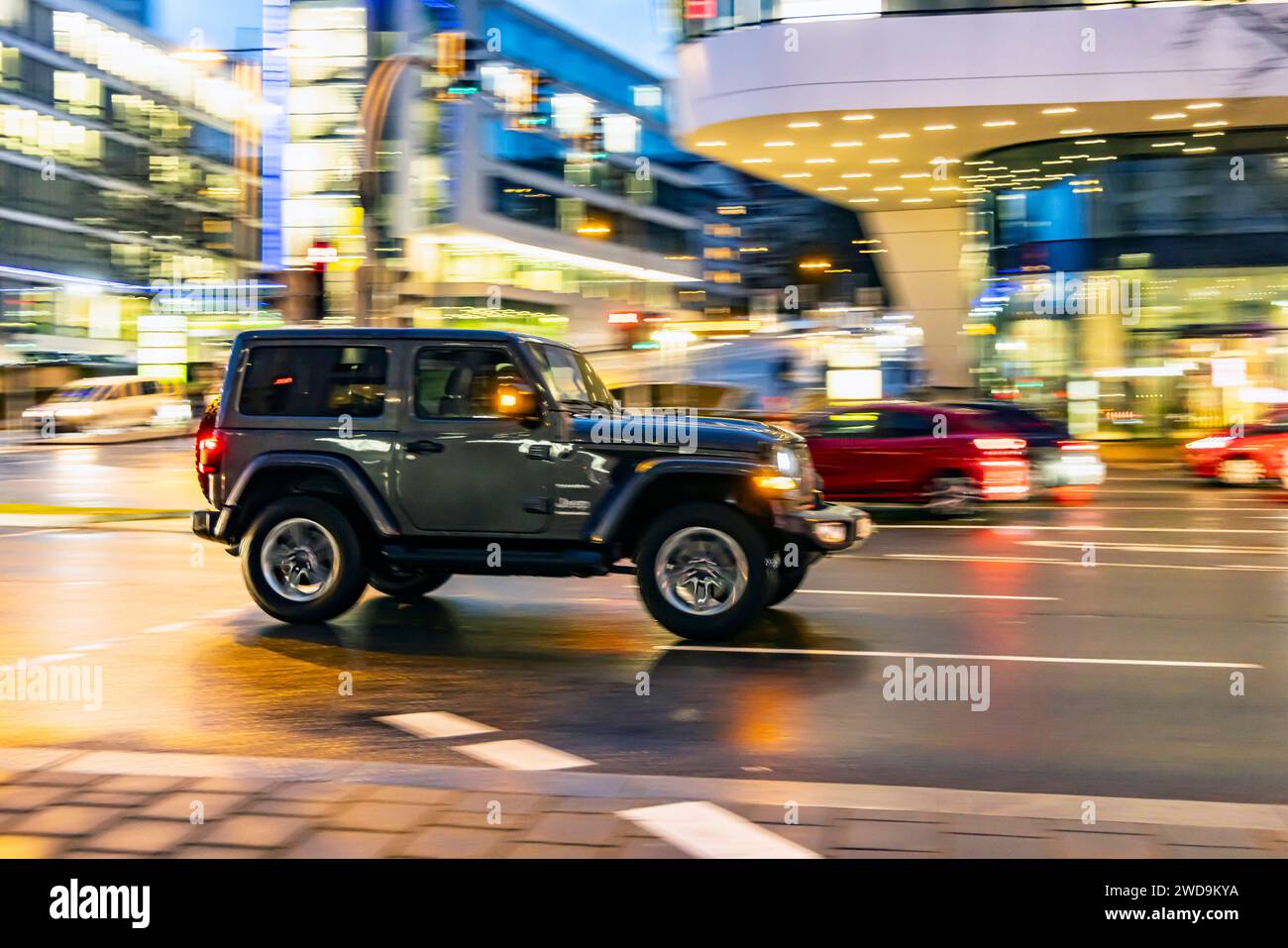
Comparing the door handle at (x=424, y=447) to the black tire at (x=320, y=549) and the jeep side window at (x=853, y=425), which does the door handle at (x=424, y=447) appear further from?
the jeep side window at (x=853, y=425)

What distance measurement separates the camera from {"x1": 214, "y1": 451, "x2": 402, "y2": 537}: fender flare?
10.0 meters

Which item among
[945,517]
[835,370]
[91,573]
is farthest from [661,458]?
[835,370]

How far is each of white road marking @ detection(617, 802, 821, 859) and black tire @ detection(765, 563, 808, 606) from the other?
5122 mm

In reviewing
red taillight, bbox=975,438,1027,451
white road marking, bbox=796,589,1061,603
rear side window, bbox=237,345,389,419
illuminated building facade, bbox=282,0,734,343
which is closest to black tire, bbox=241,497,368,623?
rear side window, bbox=237,345,389,419

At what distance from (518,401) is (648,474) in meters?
1.01

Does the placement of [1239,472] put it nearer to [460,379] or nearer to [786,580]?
[786,580]

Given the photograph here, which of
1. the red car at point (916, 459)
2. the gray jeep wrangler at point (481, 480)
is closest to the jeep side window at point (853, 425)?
the red car at point (916, 459)

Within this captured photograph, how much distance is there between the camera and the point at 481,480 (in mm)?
9891

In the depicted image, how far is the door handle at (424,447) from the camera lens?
995 centimetres

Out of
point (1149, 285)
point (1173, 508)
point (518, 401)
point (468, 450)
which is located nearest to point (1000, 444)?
point (1173, 508)

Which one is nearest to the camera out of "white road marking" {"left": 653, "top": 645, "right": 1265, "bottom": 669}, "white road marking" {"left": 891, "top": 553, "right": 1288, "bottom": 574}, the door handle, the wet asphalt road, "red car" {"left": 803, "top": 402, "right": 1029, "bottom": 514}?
the wet asphalt road

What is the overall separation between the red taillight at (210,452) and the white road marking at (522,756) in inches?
Answer: 172

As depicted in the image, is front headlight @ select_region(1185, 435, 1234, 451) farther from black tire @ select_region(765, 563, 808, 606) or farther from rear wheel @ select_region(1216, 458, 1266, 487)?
black tire @ select_region(765, 563, 808, 606)
